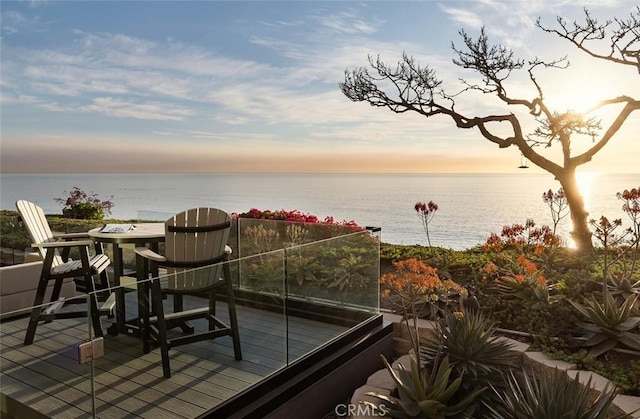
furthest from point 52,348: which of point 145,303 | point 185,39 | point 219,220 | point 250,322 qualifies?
point 185,39

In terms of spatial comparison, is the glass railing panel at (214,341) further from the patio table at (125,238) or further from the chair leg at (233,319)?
the patio table at (125,238)

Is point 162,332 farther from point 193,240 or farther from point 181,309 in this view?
point 193,240

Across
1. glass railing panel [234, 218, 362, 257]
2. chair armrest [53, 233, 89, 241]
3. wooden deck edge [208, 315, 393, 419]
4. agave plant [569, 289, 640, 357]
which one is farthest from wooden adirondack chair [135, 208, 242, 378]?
agave plant [569, 289, 640, 357]

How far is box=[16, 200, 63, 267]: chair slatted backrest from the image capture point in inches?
159

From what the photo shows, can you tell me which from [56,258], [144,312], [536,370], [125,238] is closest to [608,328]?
[536,370]

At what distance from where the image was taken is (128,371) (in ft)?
7.90

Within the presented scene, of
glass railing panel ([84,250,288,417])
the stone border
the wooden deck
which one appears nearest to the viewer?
the wooden deck

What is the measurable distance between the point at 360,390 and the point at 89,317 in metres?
2.03

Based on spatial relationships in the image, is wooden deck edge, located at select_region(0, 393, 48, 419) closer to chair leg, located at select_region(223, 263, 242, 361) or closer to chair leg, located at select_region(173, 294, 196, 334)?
chair leg, located at select_region(173, 294, 196, 334)

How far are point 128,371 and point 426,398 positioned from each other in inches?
73.0

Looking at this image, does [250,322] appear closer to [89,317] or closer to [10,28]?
[89,317]

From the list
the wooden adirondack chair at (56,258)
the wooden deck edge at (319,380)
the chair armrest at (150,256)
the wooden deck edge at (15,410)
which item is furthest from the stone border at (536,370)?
the wooden adirondack chair at (56,258)

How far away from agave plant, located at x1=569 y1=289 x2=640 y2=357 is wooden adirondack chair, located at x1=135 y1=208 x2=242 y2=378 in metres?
2.83

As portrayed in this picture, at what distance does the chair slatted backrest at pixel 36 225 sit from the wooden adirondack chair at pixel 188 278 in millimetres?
1066
